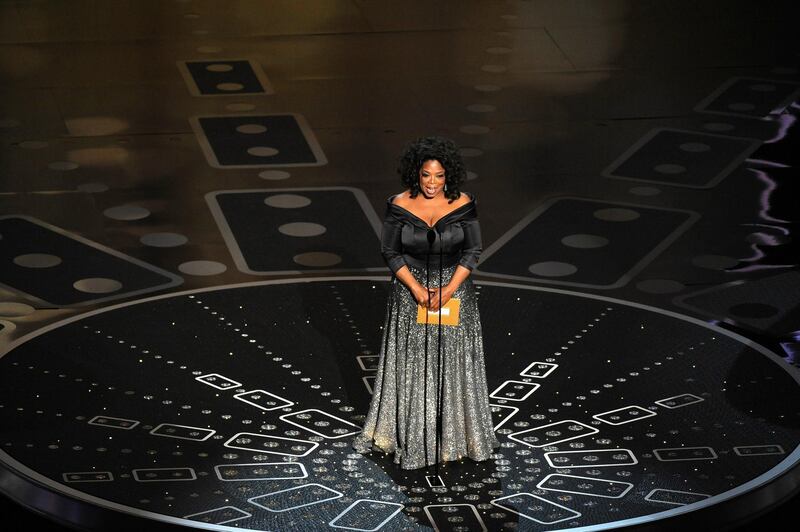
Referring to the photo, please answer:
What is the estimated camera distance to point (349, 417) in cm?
752

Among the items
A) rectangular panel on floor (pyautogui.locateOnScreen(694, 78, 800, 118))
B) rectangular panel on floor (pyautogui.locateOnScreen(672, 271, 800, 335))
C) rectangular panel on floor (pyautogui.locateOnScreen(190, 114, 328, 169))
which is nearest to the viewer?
rectangular panel on floor (pyautogui.locateOnScreen(672, 271, 800, 335))

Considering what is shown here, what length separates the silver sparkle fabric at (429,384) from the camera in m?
6.93

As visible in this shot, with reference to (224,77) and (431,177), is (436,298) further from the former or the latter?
(224,77)

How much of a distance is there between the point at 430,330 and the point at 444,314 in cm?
14

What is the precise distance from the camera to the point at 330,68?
13.3m

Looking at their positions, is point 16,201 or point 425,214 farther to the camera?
point 16,201

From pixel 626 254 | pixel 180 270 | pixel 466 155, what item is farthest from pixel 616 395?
pixel 466 155

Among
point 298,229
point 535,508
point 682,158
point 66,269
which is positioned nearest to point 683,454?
point 535,508

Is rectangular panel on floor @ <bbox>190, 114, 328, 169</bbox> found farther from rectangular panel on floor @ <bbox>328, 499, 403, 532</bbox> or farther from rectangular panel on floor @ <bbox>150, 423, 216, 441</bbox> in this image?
rectangular panel on floor @ <bbox>328, 499, 403, 532</bbox>

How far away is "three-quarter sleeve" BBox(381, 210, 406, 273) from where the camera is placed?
6.84 m

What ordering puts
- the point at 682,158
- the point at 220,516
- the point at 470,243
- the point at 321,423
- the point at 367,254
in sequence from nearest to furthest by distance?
the point at 220,516 < the point at 470,243 < the point at 321,423 < the point at 367,254 < the point at 682,158

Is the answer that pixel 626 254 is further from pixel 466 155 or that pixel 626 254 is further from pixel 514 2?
pixel 514 2

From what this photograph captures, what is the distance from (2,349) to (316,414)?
5.81 ft

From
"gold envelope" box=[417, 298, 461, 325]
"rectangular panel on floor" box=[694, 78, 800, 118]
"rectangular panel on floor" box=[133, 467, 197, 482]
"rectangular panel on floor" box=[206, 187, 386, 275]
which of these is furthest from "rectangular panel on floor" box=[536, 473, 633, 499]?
"rectangular panel on floor" box=[694, 78, 800, 118]
